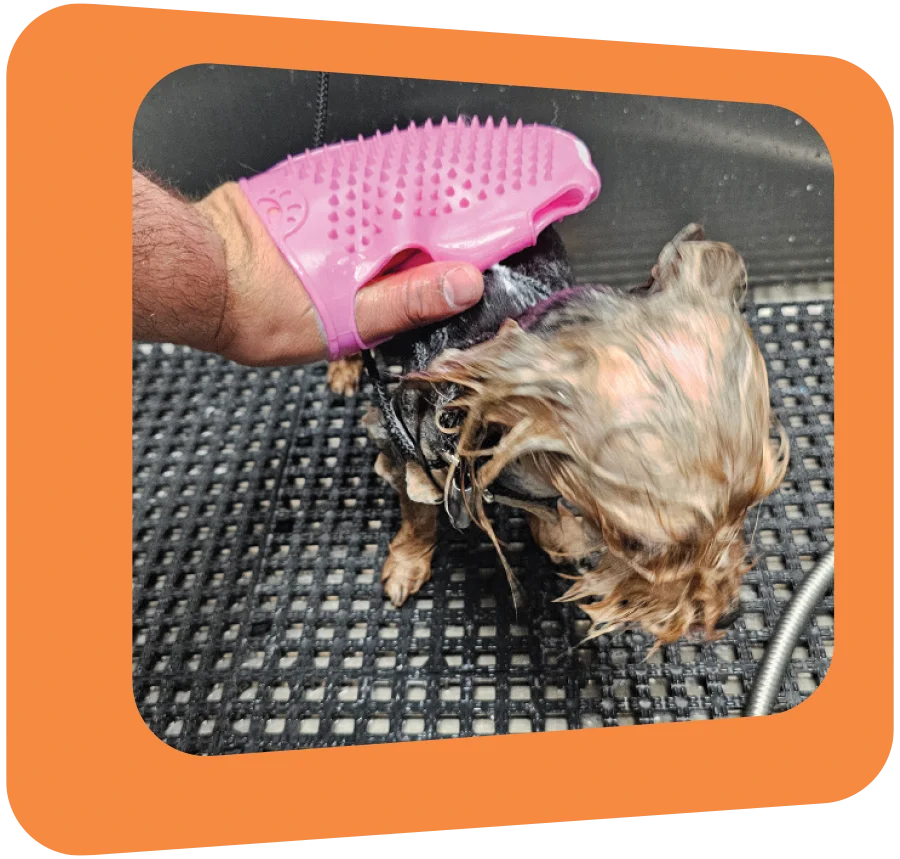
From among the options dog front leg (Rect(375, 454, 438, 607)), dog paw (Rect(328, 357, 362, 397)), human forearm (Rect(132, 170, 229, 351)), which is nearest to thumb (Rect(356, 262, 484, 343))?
human forearm (Rect(132, 170, 229, 351))

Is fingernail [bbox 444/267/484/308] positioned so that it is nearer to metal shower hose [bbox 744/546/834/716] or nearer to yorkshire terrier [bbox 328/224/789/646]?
yorkshire terrier [bbox 328/224/789/646]

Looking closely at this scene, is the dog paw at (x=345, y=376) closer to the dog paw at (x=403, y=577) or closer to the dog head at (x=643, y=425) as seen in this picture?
the dog paw at (x=403, y=577)

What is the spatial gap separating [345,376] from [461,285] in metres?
0.55

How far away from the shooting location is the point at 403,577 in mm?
911

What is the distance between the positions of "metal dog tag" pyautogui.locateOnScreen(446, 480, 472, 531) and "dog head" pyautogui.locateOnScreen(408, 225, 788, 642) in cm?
6

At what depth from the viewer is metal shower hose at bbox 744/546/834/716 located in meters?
0.75

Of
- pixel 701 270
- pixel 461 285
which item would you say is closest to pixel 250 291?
pixel 461 285

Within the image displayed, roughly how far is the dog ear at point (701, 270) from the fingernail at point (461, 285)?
0.16 meters

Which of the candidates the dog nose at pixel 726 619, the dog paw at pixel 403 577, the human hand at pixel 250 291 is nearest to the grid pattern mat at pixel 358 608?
the dog paw at pixel 403 577

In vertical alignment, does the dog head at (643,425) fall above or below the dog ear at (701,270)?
below

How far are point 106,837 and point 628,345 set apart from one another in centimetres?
54

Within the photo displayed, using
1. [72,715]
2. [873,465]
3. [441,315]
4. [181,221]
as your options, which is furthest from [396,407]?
[873,465]

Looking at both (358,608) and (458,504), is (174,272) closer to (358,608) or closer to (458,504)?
(458,504)

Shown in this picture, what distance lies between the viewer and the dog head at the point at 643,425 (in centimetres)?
48
